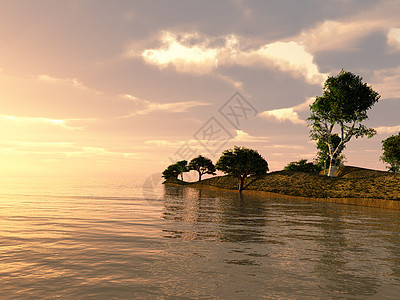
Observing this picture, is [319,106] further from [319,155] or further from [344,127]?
[319,155]

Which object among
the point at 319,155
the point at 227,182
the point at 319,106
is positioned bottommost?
the point at 227,182

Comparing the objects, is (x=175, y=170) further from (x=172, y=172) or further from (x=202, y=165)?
(x=202, y=165)

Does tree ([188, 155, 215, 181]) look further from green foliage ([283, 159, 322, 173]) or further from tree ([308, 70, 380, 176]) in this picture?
tree ([308, 70, 380, 176])

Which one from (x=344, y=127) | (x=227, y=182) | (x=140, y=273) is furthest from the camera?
(x=227, y=182)

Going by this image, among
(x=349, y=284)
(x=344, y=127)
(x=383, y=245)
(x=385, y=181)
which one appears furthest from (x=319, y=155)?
(x=349, y=284)

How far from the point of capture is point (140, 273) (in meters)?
8.62

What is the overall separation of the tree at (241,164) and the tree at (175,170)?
181ft

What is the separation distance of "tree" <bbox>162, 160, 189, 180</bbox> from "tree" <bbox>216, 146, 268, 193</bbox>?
181 ft

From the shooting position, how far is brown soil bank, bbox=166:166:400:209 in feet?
138

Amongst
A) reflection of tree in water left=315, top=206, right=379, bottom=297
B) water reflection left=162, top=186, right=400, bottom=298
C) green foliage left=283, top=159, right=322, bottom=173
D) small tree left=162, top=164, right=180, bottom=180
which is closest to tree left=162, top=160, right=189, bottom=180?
small tree left=162, top=164, right=180, bottom=180

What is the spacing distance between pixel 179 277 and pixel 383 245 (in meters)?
11.3

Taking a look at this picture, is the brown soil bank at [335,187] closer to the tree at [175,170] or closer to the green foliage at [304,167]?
the green foliage at [304,167]

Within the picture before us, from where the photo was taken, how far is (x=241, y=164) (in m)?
72.9

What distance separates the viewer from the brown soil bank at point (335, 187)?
42.2 metres
